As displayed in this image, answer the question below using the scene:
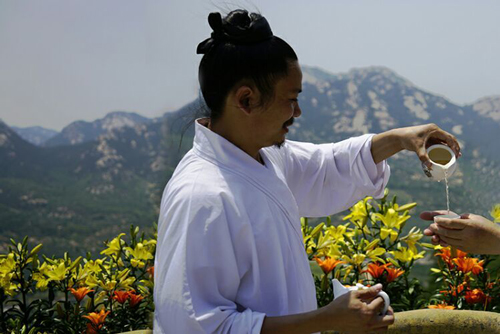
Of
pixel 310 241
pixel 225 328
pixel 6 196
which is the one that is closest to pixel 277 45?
pixel 225 328

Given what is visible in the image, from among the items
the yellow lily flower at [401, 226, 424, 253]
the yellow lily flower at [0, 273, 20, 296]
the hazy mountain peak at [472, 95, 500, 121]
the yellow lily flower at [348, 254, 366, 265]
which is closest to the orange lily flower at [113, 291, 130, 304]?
the yellow lily flower at [0, 273, 20, 296]

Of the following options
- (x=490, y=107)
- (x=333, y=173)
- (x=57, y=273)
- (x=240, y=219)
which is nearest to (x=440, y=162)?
(x=333, y=173)

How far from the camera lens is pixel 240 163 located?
1.64 m

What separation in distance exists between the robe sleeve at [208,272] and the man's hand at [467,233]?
0.68 metres

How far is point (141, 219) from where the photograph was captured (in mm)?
15789

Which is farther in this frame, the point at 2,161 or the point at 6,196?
the point at 2,161

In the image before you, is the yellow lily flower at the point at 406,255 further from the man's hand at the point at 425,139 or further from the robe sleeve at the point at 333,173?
the man's hand at the point at 425,139

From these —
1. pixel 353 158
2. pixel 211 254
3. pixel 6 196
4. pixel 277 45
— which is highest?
pixel 277 45

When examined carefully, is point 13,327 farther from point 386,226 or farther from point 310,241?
point 386,226

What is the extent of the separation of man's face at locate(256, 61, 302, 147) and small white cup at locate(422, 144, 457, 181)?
451 mm

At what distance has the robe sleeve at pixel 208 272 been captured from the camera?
1425 mm

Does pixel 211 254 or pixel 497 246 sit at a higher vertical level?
pixel 211 254

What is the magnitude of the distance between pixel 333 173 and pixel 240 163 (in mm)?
498

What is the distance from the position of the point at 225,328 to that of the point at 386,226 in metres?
1.32
